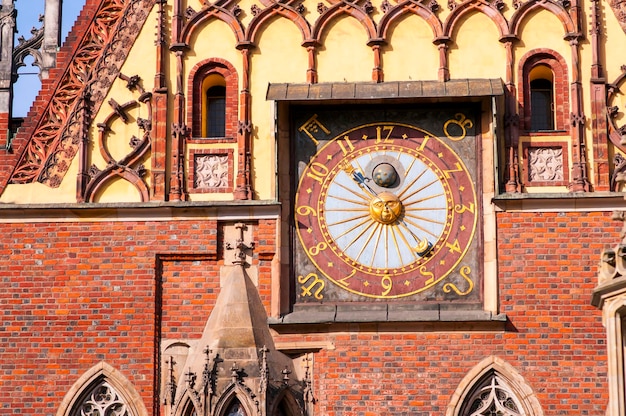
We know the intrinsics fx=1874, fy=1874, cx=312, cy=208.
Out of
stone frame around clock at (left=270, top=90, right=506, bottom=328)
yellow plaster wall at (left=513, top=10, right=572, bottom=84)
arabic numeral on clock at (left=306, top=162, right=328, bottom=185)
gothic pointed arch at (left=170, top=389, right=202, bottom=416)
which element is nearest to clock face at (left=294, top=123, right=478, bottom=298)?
arabic numeral on clock at (left=306, top=162, right=328, bottom=185)

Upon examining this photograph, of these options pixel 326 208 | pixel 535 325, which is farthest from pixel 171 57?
pixel 535 325

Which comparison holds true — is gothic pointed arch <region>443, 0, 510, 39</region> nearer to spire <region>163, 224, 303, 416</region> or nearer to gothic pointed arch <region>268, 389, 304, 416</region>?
spire <region>163, 224, 303, 416</region>

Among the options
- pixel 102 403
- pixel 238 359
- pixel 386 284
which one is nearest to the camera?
pixel 238 359

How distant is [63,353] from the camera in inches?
749

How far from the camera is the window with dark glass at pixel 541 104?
1970 centimetres

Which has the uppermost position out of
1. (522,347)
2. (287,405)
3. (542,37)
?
(542,37)

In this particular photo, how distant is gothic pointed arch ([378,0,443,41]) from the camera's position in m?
19.8

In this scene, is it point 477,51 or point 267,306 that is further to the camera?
point 477,51

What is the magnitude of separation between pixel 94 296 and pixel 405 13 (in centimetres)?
444

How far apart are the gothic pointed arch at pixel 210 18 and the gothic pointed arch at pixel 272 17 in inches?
4.4

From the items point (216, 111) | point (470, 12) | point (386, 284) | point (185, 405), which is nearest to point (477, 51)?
point (470, 12)

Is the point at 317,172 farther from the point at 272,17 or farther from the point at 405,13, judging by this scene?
the point at 405,13

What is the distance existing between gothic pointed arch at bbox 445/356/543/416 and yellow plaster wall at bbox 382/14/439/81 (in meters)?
3.14

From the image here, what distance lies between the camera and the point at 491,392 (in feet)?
61.6
